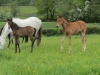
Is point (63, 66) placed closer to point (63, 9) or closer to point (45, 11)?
point (63, 9)

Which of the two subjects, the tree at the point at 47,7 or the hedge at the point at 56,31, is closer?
the hedge at the point at 56,31

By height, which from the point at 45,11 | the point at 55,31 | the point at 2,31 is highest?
the point at 2,31

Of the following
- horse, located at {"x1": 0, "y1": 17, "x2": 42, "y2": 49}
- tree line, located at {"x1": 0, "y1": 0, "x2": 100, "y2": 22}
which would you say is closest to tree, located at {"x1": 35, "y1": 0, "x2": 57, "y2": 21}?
tree line, located at {"x1": 0, "y1": 0, "x2": 100, "y2": 22}

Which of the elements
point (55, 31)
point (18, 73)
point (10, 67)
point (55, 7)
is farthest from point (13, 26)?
point (55, 7)

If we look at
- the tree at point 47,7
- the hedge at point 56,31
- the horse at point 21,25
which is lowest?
the tree at point 47,7

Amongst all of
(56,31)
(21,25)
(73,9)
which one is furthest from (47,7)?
(21,25)

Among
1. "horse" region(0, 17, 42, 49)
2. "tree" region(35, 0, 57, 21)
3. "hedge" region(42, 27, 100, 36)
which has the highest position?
"horse" region(0, 17, 42, 49)

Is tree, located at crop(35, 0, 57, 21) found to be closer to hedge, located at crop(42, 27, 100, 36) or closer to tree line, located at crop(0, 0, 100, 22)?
tree line, located at crop(0, 0, 100, 22)

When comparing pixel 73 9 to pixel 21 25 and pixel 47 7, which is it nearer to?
pixel 47 7

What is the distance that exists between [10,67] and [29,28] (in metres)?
4.99

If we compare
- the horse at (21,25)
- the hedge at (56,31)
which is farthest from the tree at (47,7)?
the horse at (21,25)

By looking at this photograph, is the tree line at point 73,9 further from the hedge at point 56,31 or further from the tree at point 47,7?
the hedge at point 56,31

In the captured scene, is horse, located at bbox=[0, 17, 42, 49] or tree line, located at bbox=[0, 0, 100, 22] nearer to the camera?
horse, located at bbox=[0, 17, 42, 49]

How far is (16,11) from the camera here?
6881 centimetres
